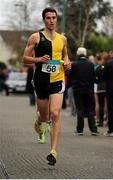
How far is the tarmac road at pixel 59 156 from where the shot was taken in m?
8.74

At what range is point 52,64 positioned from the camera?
9.62 meters

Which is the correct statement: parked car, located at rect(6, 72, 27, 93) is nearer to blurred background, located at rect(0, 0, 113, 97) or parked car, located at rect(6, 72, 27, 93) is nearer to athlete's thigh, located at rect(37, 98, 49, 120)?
blurred background, located at rect(0, 0, 113, 97)

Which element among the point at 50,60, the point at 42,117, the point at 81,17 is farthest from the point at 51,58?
the point at 81,17

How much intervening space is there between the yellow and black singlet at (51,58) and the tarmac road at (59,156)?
1231mm

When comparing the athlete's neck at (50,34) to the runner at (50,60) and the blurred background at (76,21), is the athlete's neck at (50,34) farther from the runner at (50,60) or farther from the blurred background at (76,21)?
the blurred background at (76,21)

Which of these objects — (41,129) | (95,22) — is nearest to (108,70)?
(41,129)

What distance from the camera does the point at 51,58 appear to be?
9.68 metres

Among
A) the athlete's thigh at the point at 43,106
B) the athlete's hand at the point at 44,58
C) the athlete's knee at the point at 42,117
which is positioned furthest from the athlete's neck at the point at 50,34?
the athlete's knee at the point at 42,117


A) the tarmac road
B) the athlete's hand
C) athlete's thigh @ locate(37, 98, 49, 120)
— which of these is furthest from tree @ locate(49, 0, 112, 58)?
the athlete's hand

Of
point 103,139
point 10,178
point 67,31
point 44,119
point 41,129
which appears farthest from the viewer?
point 67,31

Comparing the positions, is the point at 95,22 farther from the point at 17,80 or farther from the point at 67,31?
the point at 17,80

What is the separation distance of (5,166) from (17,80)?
3562 cm

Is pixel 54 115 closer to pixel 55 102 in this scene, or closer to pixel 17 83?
pixel 55 102

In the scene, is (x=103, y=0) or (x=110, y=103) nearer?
(x=110, y=103)
